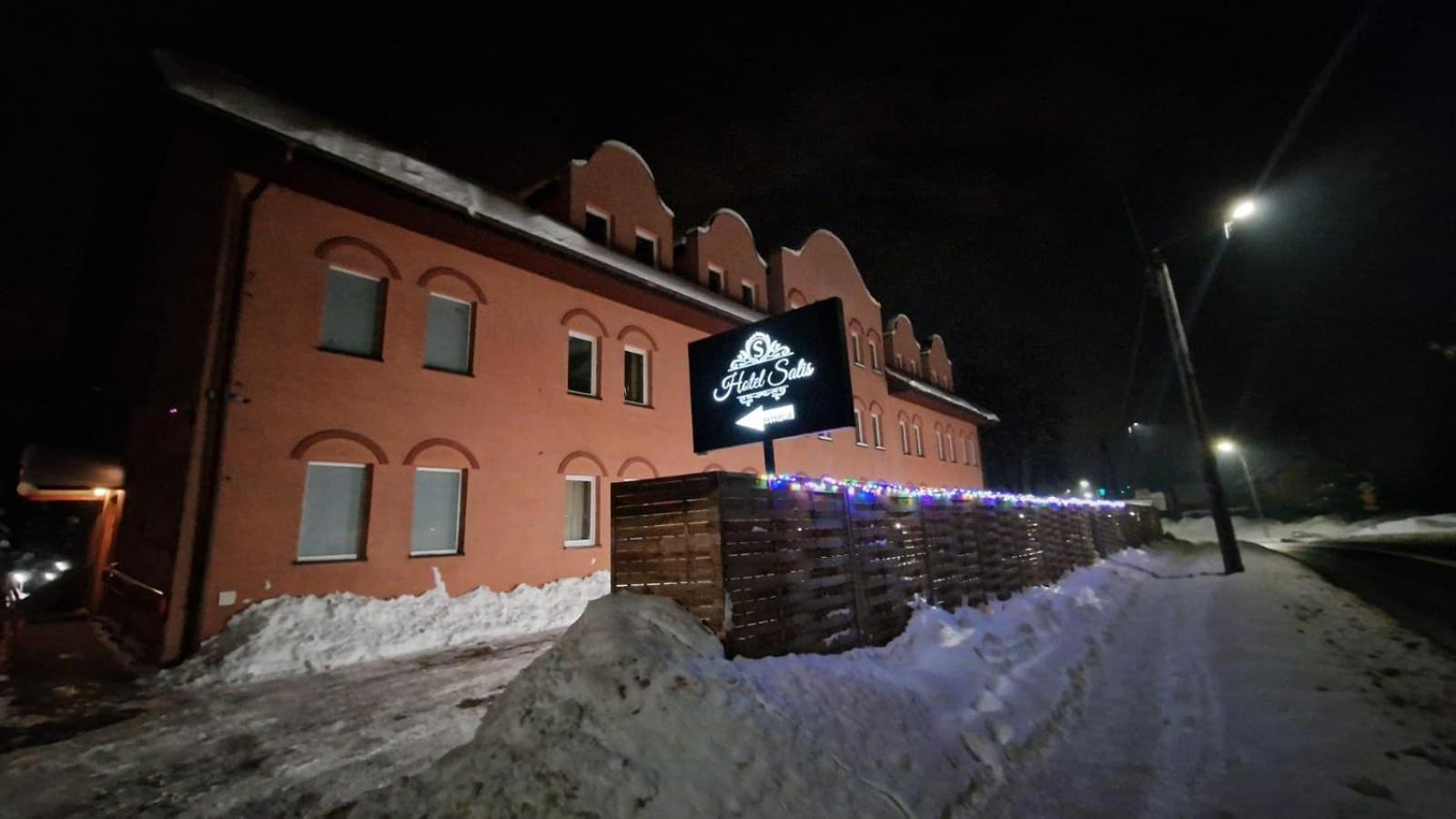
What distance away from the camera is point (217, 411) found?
8031mm

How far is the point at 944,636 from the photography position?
714cm

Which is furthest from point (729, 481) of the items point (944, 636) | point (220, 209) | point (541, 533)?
point (220, 209)

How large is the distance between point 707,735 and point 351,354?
335 inches

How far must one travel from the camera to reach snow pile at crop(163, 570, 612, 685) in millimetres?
7133

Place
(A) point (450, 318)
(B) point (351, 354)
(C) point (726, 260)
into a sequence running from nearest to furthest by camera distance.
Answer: (B) point (351, 354) → (A) point (450, 318) → (C) point (726, 260)

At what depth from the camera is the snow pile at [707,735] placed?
3389 millimetres

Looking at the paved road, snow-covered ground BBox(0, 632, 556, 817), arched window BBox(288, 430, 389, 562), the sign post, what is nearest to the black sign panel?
the sign post

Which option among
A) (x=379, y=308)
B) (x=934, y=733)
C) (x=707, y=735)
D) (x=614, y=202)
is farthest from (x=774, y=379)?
(x=614, y=202)

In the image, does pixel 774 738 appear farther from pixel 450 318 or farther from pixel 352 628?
pixel 450 318

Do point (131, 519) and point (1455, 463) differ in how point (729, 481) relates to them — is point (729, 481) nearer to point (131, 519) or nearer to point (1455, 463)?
point (131, 519)

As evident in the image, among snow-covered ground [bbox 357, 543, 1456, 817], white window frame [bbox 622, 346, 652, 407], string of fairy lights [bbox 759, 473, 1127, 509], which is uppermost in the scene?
white window frame [bbox 622, 346, 652, 407]

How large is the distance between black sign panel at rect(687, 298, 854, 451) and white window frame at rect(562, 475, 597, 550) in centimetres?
372

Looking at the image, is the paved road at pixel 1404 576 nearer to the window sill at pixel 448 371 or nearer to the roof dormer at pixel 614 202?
the window sill at pixel 448 371

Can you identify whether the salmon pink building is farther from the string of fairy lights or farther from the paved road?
the paved road
